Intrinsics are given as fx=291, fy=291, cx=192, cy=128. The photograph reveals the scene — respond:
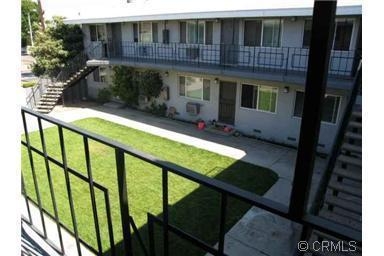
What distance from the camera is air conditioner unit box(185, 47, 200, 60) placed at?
13867 mm

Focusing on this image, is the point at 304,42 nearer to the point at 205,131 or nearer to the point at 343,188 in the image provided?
the point at 205,131

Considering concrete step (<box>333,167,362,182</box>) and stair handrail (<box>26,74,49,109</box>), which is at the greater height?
concrete step (<box>333,167,362,182</box>)

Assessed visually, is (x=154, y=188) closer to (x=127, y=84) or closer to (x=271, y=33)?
(x=271, y=33)

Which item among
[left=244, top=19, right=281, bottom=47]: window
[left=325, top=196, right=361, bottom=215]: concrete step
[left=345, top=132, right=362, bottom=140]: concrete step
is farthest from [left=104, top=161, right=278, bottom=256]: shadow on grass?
[left=244, top=19, right=281, bottom=47]: window

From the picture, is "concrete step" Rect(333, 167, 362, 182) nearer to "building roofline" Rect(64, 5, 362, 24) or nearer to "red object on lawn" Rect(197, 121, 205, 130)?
"building roofline" Rect(64, 5, 362, 24)

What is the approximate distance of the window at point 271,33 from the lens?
11.4m

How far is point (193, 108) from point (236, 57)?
124 inches

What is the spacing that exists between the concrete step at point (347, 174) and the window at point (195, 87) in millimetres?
8664

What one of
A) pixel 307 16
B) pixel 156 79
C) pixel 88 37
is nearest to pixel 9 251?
pixel 307 16

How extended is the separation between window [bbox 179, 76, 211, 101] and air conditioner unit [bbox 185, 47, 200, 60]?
1.01 meters

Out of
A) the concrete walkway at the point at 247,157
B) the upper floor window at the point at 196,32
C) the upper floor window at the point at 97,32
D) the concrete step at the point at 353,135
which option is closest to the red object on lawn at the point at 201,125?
the concrete walkway at the point at 247,157

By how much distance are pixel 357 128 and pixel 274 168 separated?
3.72 meters

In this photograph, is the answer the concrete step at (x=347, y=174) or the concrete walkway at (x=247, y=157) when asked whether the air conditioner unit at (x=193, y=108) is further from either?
the concrete step at (x=347, y=174)

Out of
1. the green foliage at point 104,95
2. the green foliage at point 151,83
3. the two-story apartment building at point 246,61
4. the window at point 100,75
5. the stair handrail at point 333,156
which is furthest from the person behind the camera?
the window at point 100,75
